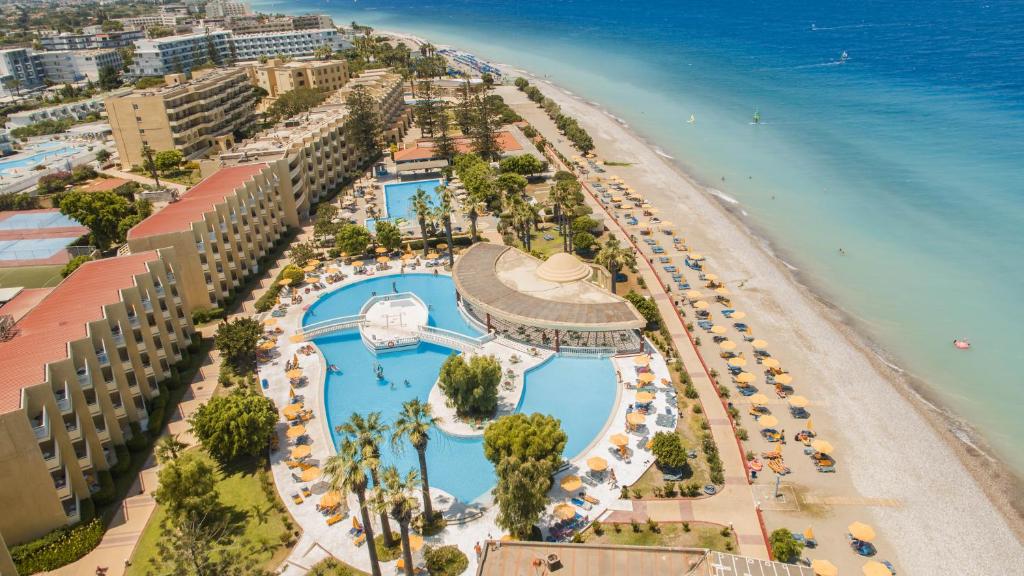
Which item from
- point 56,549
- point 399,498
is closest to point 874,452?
point 399,498

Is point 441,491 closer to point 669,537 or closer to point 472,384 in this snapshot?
point 472,384

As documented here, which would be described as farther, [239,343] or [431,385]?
[239,343]

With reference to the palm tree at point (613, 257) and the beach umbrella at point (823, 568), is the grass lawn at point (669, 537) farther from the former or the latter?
the palm tree at point (613, 257)

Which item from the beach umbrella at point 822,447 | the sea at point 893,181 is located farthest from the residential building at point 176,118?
the beach umbrella at point 822,447

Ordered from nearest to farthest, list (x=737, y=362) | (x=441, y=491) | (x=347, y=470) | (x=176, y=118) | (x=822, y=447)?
(x=347, y=470) → (x=441, y=491) → (x=822, y=447) → (x=737, y=362) → (x=176, y=118)

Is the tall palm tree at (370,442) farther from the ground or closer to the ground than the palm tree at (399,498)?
farther from the ground
